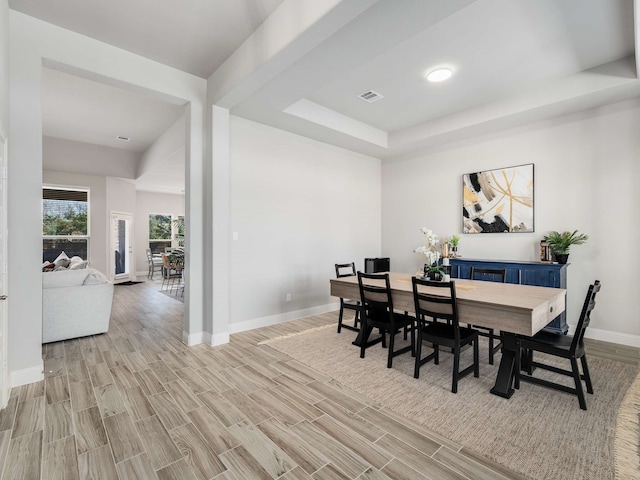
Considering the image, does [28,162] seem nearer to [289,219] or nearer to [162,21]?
[162,21]

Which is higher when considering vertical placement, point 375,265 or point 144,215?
point 144,215

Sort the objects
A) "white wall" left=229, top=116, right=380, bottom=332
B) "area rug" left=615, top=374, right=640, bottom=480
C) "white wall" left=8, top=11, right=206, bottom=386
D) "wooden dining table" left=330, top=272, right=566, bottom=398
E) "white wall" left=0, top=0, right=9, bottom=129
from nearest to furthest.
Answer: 1. "area rug" left=615, top=374, right=640, bottom=480
2. "wooden dining table" left=330, top=272, right=566, bottom=398
3. "white wall" left=0, top=0, right=9, bottom=129
4. "white wall" left=8, top=11, right=206, bottom=386
5. "white wall" left=229, top=116, right=380, bottom=332

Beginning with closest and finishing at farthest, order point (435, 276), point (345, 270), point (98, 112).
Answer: point (435, 276)
point (98, 112)
point (345, 270)

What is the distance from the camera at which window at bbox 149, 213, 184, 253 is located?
1044 cm

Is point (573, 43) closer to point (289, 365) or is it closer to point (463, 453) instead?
point (463, 453)

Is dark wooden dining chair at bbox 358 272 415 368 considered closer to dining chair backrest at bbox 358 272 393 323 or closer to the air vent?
dining chair backrest at bbox 358 272 393 323

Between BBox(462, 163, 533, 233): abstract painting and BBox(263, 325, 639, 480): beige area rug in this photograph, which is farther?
BBox(462, 163, 533, 233): abstract painting

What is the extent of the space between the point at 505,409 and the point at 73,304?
15.1ft

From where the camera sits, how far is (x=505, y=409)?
225cm

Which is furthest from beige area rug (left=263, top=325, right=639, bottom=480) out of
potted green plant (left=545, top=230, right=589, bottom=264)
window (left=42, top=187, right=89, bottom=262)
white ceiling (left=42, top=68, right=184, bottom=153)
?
window (left=42, top=187, right=89, bottom=262)

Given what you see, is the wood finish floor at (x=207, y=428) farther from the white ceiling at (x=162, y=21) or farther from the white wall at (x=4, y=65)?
the white ceiling at (x=162, y=21)

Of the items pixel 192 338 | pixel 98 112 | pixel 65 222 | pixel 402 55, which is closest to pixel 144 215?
pixel 65 222

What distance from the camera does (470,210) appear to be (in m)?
4.88

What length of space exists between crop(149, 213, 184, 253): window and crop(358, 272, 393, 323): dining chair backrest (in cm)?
907
